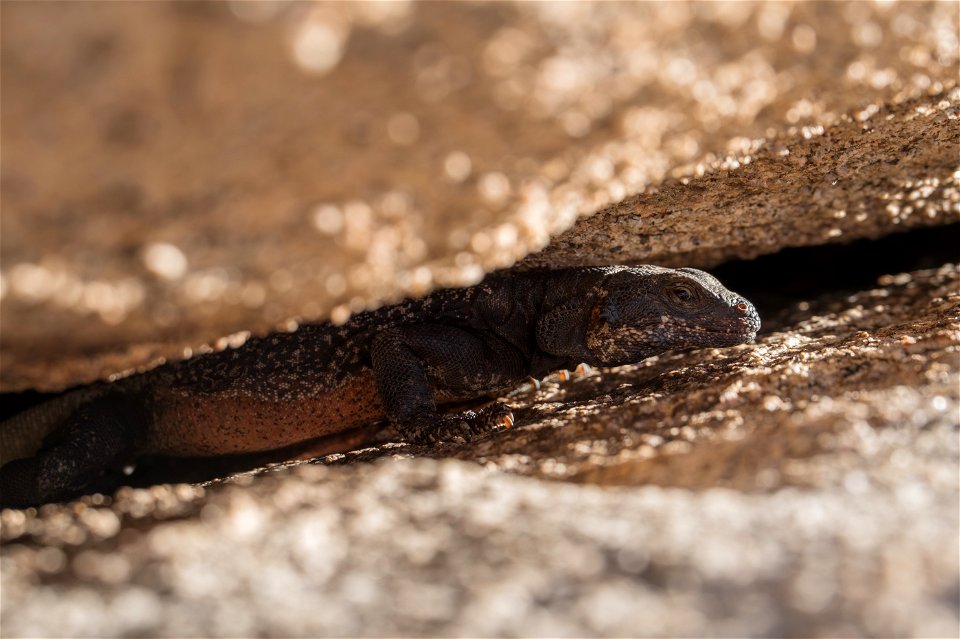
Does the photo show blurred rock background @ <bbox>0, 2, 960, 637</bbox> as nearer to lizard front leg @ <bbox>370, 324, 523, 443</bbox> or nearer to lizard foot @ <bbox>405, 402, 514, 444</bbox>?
lizard foot @ <bbox>405, 402, 514, 444</bbox>

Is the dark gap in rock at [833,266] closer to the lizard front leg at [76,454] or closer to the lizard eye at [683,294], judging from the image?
the lizard eye at [683,294]

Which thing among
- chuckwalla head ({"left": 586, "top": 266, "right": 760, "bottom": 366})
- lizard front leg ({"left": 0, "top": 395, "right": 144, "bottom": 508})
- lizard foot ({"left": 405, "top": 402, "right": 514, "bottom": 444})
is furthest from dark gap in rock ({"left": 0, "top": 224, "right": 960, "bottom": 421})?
lizard front leg ({"left": 0, "top": 395, "right": 144, "bottom": 508})

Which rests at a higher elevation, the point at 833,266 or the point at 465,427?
the point at 833,266

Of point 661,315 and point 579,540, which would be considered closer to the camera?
point 579,540

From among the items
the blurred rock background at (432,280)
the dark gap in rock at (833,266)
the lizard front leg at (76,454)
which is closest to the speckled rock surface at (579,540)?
the blurred rock background at (432,280)

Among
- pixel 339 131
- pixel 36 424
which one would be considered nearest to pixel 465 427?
pixel 339 131

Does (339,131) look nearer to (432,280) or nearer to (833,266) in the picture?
(432,280)
